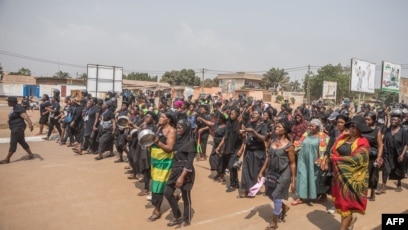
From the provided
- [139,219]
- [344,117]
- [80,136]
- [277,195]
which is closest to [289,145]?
[277,195]

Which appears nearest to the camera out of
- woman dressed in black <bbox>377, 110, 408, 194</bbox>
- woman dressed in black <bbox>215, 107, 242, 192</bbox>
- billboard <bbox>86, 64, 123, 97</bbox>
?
woman dressed in black <bbox>215, 107, 242, 192</bbox>

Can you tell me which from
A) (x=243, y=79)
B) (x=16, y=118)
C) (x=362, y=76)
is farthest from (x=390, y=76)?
(x=243, y=79)

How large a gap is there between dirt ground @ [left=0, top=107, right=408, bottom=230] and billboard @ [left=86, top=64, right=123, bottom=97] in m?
6.99

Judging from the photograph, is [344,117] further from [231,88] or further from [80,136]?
[231,88]

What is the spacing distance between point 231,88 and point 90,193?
1637 inches

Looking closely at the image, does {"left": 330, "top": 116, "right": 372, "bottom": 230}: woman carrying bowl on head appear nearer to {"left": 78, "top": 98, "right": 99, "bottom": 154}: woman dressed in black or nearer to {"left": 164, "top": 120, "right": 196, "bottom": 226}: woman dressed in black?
{"left": 164, "top": 120, "right": 196, "bottom": 226}: woman dressed in black

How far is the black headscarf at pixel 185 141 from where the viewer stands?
15.2ft

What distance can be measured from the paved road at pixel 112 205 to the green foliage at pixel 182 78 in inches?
2034

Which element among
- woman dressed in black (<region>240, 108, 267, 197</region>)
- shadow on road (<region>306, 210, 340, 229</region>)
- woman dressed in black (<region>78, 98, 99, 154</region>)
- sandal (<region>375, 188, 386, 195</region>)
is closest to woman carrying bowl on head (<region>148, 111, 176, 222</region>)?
woman dressed in black (<region>240, 108, 267, 197</region>)

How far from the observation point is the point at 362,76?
25.4m

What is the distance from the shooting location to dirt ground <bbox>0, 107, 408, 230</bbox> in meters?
4.83


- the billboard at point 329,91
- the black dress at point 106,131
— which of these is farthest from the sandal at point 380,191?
the billboard at point 329,91

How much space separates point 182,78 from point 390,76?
37.3 metres

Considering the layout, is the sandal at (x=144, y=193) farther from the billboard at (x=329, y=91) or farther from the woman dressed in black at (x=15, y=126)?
the billboard at (x=329, y=91)
